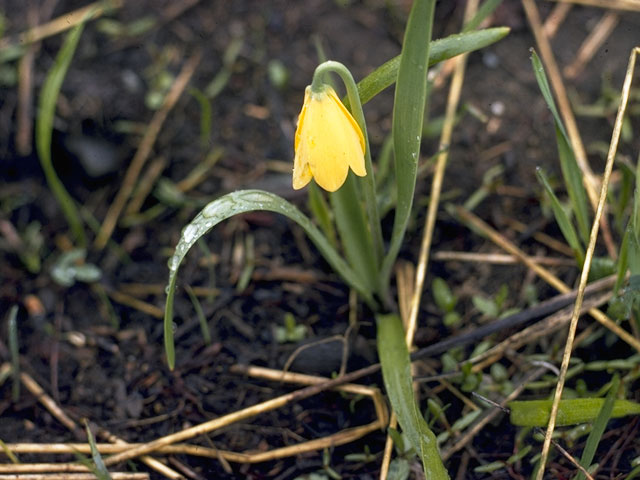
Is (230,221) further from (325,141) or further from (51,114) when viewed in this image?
(325,141)

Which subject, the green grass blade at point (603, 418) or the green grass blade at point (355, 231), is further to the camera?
the green grass blade at point (355, 231)

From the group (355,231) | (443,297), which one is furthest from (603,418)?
(355,231)

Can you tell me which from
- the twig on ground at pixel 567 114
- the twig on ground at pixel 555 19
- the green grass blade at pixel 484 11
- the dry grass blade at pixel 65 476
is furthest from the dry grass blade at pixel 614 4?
the dry grass blade at pixel 65 476

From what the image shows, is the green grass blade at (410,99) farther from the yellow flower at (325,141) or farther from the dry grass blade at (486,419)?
the dry grass blade at (486,419)

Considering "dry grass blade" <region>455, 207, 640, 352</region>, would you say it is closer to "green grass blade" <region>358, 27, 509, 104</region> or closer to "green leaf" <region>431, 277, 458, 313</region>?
"green leaf" <region>431, 277, 458, 313</region>

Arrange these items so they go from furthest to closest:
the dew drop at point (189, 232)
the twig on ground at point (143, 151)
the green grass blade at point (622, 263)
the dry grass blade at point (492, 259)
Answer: the twig on ground at point (143, 151) → the dry grass blade at point (492, 259) → the green grass blade at point (622, 263) → the dew drop at point (189, 232)

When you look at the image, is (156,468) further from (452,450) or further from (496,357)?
(496,357)

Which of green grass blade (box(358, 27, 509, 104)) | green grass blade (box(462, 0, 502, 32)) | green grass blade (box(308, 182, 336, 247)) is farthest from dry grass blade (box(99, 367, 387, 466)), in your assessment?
green grass blade (box(462, 0, 502, 32))
